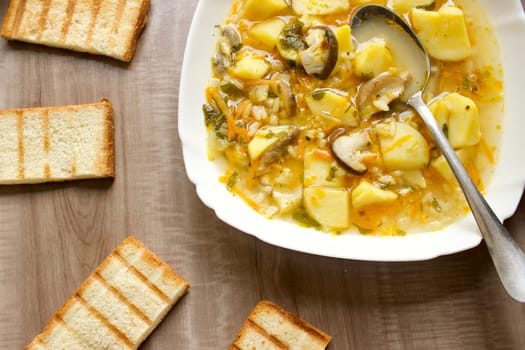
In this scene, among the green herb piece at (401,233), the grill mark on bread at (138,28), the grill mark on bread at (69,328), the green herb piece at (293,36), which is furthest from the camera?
the grill mark on bread at (138,28)

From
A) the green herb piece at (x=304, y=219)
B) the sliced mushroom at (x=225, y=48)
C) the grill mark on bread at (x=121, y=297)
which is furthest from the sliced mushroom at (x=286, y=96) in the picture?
the grill mark on bread at (x=121, y=297)

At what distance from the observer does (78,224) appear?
362 cm

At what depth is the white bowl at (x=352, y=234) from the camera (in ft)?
10.3

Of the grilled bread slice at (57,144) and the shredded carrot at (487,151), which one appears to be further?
the grilled bread slice at (57,144)

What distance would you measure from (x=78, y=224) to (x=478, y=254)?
103 inches

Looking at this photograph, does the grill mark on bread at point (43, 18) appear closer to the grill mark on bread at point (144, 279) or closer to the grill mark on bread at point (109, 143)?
the grill mark on bread at point (109, 143)

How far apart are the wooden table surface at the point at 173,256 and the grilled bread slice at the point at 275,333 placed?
0.08 metres

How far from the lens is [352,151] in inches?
126

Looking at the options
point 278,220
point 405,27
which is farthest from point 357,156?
point 405,27

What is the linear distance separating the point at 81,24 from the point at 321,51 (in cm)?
174

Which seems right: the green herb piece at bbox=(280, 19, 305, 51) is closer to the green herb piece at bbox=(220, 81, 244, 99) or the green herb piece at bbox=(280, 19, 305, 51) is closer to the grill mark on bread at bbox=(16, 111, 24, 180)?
the green herb piece at bbox=(220, 81, 244, 99)

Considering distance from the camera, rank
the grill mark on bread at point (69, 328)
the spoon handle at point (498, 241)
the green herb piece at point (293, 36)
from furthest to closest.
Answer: the grill mark on bread at point (69, 328)
the green herb piece at point (293, 36)
the spoon handle at point (498, 241)

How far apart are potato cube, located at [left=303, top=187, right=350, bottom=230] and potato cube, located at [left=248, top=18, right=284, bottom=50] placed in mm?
961

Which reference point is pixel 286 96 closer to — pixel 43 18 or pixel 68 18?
pixel 68 18
